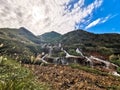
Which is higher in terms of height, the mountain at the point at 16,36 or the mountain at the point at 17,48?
the mountain at the point at 16,36

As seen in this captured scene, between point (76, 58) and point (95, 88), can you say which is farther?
point (76, 58)

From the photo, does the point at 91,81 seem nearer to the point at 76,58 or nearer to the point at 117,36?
the point at 76,58

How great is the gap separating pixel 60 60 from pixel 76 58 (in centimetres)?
253

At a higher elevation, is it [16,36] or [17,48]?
[16,36]

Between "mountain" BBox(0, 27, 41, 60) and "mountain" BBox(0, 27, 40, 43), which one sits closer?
"mountain" BBox(0, 27, 41, 60)

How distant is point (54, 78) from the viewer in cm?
1862

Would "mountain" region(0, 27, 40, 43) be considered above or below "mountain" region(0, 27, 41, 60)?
above

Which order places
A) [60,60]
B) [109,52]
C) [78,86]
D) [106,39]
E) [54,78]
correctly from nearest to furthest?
[78,86] < [54,78] < [60,60] < [109,52] < [106,39]

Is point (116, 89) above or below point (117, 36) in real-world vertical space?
below

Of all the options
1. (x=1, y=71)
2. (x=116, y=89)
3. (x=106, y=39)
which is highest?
(x=106, y=39)

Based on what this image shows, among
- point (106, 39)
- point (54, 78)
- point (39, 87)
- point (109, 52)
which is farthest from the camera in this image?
point (106, 39)

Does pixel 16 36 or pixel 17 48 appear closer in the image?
pixel 17 48

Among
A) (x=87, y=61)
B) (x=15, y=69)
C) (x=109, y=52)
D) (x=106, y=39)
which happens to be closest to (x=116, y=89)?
(x=15, y=69)

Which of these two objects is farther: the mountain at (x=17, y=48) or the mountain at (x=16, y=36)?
the mountain at (x=16, y=36)
